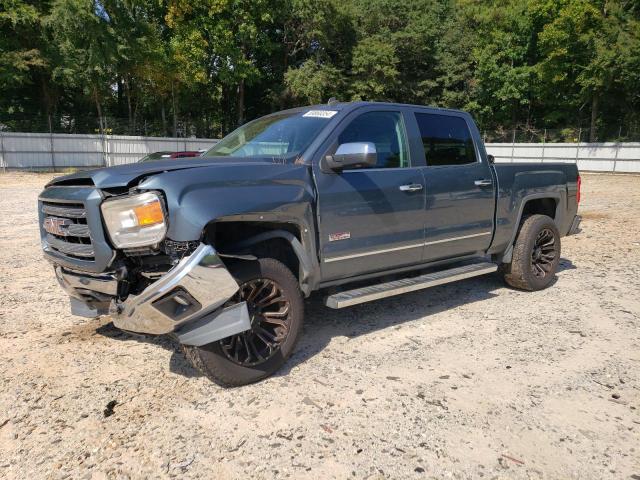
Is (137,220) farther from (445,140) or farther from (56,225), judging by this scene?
(445,140)

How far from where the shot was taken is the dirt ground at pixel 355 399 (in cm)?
268

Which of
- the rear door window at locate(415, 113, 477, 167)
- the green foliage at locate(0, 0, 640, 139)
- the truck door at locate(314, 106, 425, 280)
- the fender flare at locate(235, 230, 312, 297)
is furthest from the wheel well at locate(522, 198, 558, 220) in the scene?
the green foliage at locate(0, 0, 640, 139)

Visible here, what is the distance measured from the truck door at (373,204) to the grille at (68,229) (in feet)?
5.32

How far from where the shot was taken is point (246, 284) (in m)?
3.36

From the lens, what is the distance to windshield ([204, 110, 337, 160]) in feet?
13.2

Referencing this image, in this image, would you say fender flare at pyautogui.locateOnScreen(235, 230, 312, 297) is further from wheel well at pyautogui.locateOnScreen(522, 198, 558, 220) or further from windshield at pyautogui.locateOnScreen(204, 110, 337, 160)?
wheel well at pyautogui.locateOnScreen(522, 198, 558, 220)

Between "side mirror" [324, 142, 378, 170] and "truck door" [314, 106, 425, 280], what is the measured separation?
0.32 feet

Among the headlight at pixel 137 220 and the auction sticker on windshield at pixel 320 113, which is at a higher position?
the auction sticker on windshield at pixel 320 113

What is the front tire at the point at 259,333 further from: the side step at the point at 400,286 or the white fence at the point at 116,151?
the white fence at the point at 116,151

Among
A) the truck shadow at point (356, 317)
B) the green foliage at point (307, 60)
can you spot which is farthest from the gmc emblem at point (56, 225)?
the green foliage at point (307, 60)

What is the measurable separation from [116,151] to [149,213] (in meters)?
28.3

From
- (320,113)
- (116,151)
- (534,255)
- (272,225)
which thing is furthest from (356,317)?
(116,151)

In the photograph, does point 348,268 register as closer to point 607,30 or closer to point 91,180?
point 91,180

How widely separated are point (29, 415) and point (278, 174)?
221cm
